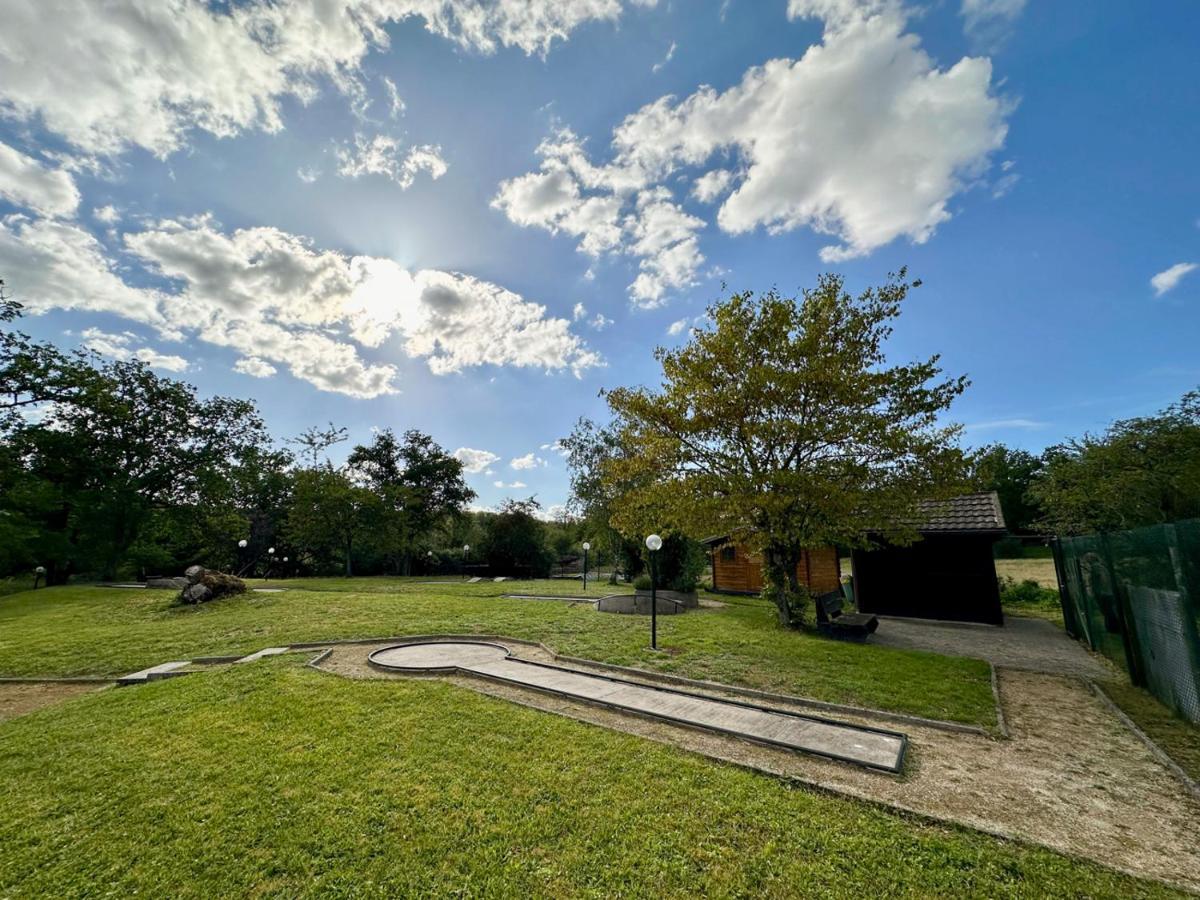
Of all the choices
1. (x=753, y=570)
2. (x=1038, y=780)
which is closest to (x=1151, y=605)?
(x=1038, y=780)

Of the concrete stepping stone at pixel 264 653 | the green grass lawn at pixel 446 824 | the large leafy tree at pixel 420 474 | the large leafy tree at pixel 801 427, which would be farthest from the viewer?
the large leafy tree at pixel 420 474

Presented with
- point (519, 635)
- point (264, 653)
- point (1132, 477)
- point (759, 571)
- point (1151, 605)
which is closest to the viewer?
point (1151, 605)

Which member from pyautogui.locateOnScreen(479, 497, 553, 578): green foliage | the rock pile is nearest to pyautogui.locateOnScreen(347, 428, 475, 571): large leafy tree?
pyautogui.locateOnScreen(479, 497, 553, 578): green foliage

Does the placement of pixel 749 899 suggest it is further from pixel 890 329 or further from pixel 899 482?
pixel 890 329

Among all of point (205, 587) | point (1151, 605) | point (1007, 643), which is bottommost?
point (1007, 643)

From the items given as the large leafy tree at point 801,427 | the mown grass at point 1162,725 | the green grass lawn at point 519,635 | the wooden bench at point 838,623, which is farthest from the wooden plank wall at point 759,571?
the mown grass at point 1162,725

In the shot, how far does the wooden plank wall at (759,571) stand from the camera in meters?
17.0

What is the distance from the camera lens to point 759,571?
18.3 m

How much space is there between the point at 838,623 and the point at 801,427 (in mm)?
4409

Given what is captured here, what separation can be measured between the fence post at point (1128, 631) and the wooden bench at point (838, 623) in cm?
384

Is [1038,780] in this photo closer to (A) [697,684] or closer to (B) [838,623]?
(A) [697,684]

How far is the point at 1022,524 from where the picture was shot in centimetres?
4072

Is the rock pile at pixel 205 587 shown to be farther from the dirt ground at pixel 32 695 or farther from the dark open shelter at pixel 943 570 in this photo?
the dark open shelter at pixel 943 570

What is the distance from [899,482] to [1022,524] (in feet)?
144
